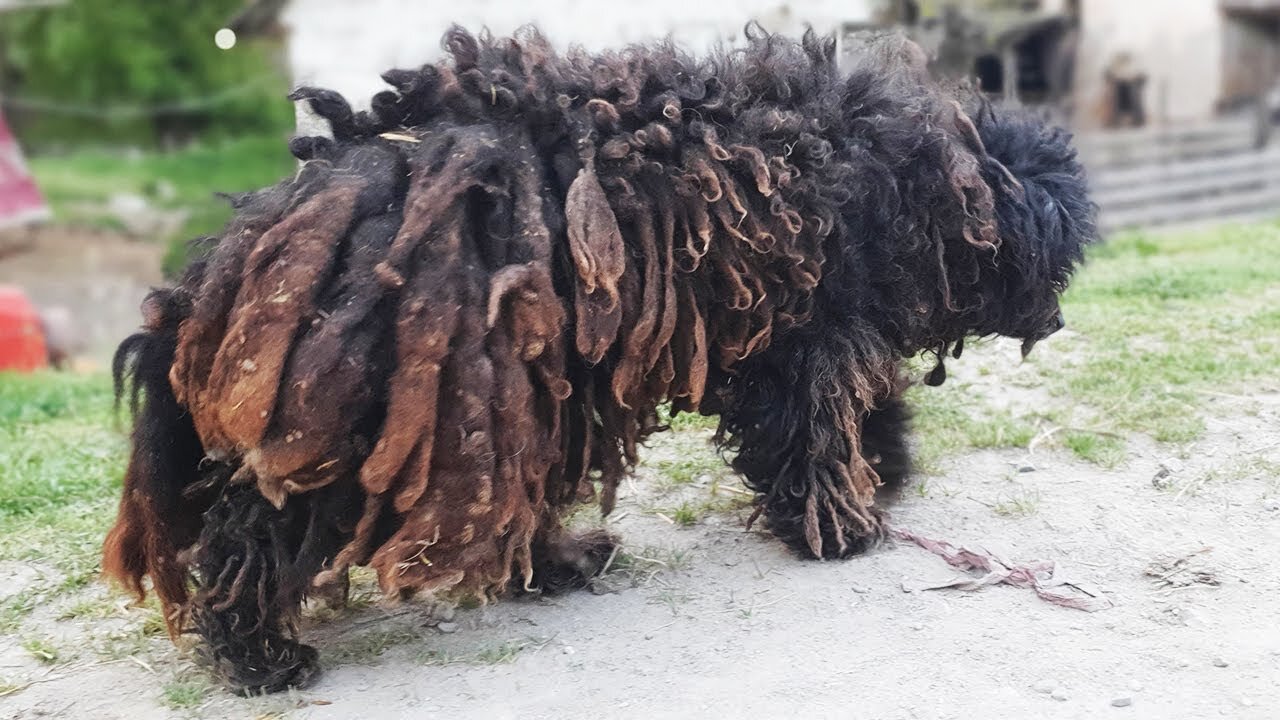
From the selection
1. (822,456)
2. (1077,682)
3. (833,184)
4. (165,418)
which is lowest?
(1077,682)

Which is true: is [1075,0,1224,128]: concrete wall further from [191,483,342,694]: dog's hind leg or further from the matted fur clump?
[191,483,342,694]: dog's hind leg

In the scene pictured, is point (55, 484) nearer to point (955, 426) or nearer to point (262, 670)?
point (262, 670)

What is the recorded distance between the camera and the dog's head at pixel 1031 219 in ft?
12.5

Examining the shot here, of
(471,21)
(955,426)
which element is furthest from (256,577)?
(471,21)

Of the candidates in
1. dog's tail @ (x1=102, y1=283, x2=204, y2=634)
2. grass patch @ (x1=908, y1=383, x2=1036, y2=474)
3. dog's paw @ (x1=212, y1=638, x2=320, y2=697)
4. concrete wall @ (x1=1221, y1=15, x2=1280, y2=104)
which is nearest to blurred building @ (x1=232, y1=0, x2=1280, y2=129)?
concrete wall @ (x1=1221, y1=15, x2=1280, y2=104)

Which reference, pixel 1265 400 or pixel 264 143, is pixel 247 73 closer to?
pixel 264 143

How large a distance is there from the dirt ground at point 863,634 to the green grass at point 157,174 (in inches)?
669

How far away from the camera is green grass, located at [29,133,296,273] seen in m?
20.2

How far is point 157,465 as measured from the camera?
3146 mm

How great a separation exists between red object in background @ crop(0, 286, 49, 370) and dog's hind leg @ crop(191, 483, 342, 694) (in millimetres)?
7485

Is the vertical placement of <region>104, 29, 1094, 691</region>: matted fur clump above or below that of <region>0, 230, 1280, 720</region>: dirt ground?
above

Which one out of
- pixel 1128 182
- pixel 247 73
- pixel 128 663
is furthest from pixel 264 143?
pixel 128 663

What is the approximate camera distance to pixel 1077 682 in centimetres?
292

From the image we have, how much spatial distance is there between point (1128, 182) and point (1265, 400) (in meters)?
9.15
